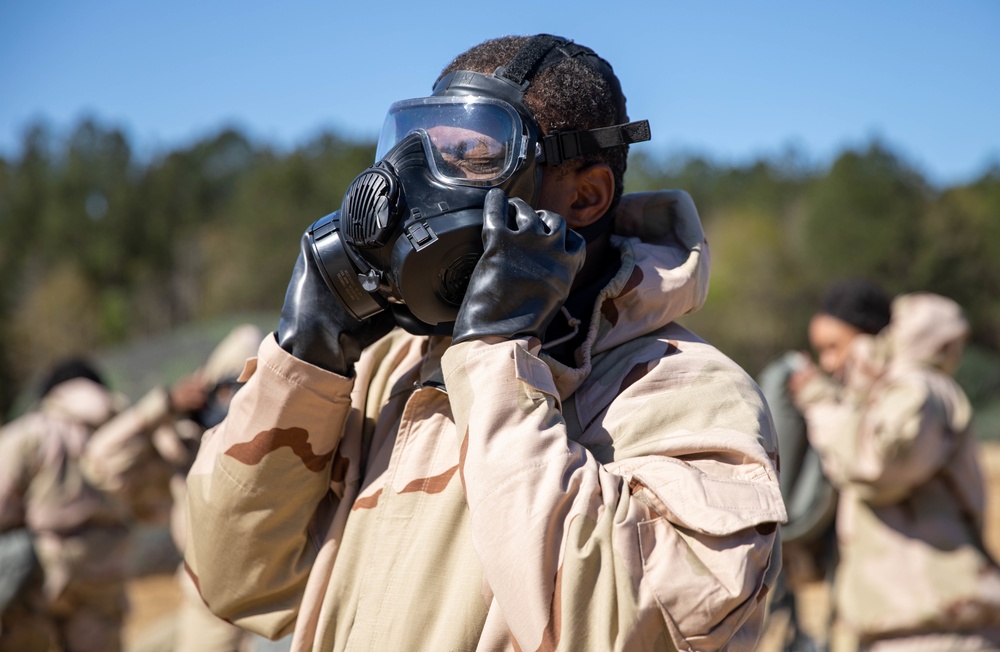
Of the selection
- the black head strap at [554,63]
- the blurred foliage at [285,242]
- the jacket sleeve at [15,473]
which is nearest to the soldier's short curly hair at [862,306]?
the black head strap at [554,63]

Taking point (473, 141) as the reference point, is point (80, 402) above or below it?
below

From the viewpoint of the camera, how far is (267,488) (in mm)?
2016

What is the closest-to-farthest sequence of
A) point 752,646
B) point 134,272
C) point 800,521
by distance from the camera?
1. point 752,646
2. point 800,521
3. point 134,272

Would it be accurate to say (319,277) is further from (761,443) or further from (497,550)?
(761,443)

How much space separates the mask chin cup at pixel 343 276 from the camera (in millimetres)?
1968

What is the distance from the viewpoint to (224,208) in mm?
42562

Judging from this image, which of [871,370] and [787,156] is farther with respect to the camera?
[787,156]

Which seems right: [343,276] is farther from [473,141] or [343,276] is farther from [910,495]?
[910,495]

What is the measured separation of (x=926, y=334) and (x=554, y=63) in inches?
158

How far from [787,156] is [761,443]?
136ft

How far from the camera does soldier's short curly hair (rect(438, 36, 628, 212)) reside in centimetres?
210

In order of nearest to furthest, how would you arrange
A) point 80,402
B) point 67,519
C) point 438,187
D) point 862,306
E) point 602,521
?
point 602,521 → point 438,187 → point 862,306 → point 67,519 → point 80,402

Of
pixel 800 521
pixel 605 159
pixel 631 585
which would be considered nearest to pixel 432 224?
pixel 605 159

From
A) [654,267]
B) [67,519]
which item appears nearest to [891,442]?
[654,267]
